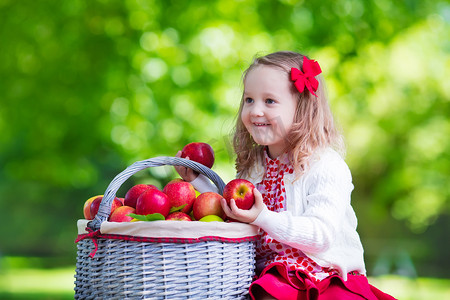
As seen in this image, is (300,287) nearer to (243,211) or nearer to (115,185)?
(243,211)

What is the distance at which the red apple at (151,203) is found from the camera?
6.99ft

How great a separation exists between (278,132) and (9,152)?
9.27 metres

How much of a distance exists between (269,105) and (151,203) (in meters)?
0.70

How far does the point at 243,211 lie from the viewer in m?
2.07

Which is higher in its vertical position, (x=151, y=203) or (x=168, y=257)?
(x=151, y=203)

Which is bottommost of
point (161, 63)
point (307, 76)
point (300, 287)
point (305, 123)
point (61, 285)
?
point (61, 285)

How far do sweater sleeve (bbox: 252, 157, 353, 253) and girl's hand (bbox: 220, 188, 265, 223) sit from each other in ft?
0.08

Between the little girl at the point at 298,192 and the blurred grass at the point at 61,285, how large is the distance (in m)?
5.65

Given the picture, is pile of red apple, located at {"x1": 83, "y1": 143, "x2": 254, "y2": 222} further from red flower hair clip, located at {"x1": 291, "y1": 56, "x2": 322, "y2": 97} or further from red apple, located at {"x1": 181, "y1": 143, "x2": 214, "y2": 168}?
red flower hair clip, located at {"x1": 291, "y1": 56, "x2": 322, "y2": 97}

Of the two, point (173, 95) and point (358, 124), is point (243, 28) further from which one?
point (358, 124)

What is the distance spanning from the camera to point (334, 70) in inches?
267

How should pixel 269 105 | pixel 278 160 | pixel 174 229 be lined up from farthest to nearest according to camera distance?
pixel 278 160, pixel 269 105, pixel 174 229

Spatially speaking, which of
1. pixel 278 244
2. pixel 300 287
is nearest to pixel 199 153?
pixel 278 244

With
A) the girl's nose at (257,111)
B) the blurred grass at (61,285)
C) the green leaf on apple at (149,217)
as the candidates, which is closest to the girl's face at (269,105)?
the girl's nose at (257,111)
